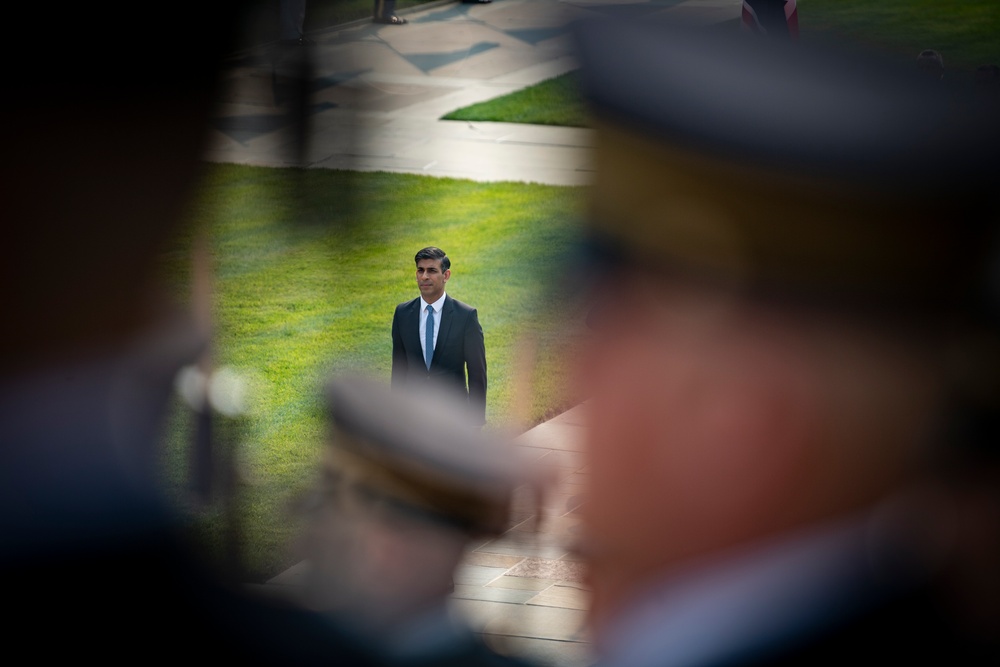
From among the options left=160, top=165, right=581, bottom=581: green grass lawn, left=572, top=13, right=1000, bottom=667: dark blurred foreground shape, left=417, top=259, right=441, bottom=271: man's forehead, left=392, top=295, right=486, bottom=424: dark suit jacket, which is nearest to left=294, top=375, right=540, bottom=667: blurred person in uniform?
left=160, top=165, right=581, bottom=581: green grass lawn

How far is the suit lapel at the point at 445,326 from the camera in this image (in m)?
4.81

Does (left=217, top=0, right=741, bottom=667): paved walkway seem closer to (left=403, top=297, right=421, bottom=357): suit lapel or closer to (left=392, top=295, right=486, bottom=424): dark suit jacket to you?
(left=392, top=295, right=486, bottom=424): dark suit jacket

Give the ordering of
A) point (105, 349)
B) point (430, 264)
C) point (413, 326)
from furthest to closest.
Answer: point (413, 326), point (430, 264), point (105, 349)

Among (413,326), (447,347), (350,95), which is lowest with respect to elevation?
(350,95)

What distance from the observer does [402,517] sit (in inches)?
36.3

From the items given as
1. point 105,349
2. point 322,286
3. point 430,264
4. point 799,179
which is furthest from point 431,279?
point 799,179

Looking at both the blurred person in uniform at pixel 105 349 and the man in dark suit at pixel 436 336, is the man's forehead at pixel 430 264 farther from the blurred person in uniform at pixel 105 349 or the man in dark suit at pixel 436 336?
the blurred person in uniform at pixel 105 349

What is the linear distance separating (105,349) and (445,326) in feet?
12.3

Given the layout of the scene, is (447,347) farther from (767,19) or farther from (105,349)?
(767,19)

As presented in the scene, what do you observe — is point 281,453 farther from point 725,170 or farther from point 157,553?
point 725,170

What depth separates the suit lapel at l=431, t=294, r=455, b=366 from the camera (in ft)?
15.8

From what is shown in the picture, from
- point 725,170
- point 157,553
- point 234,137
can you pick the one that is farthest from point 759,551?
point 157,553

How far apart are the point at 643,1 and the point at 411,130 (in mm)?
550

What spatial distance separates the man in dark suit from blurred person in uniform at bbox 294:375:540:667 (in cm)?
338
